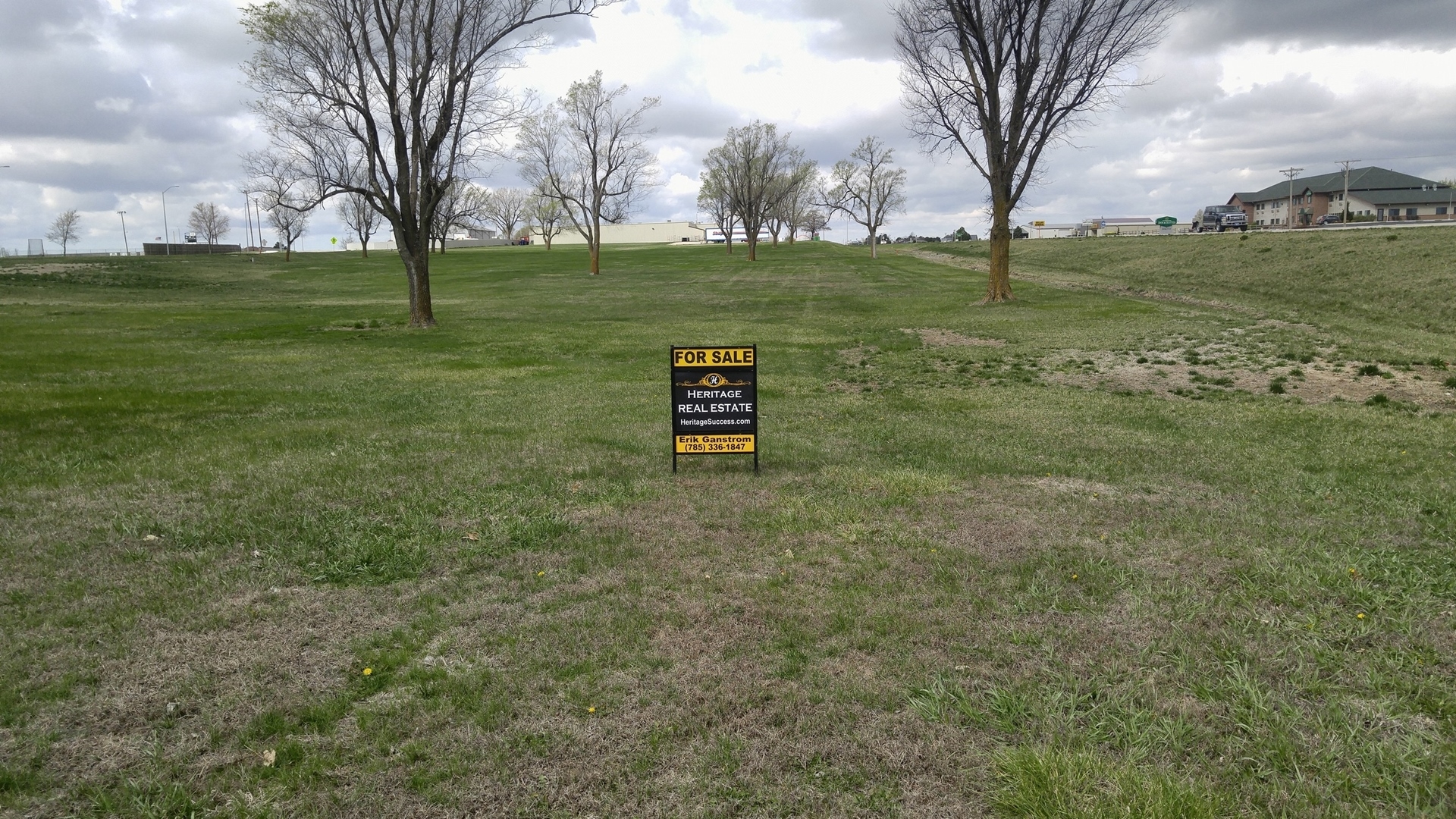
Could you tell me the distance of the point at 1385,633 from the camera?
4.73 meters

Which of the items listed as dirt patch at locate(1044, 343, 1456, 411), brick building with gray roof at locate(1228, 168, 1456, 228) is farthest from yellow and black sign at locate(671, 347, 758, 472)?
brick building with gray roof at locate(1228, 168, 1456, 228)

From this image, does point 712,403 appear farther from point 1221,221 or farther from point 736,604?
point 1221,221

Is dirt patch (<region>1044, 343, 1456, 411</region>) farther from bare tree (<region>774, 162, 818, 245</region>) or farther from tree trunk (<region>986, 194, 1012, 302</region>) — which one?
bare tree (<region>774, 162, 818, 245</region>)

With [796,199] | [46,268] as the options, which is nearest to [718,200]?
[796,199]

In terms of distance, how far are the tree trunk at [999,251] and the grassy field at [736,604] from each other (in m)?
16.2

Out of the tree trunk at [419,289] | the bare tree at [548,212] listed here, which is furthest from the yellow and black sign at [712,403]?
the bare tree at [548,212]

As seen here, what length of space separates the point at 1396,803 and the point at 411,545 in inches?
246

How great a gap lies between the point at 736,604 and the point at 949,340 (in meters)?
18.3

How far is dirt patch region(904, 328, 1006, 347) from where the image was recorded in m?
21.3

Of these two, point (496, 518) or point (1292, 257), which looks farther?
point (1292, 257)

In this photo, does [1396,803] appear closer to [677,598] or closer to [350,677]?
[677,598]

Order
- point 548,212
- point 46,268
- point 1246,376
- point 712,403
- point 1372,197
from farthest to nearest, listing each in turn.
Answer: point 548,212, point 1372,197, point 46,268, point 1246,376, point 712,403

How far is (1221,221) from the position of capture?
243 ft

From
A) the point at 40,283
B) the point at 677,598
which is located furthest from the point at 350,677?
the point at 40,283
